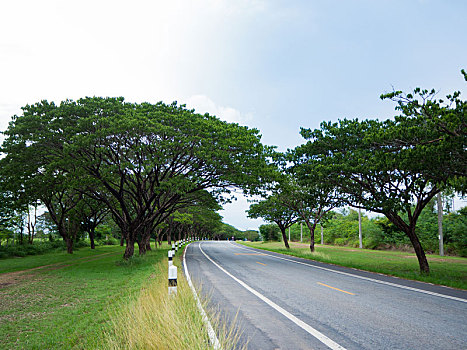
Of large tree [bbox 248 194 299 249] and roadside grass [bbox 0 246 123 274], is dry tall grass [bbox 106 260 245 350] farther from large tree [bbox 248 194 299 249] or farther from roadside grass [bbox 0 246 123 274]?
large tree [bbox 248 194 299 249]

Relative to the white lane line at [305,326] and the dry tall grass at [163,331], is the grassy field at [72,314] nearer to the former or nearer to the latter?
the dry tall grass at [163,331]

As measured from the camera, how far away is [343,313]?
21.6 feet

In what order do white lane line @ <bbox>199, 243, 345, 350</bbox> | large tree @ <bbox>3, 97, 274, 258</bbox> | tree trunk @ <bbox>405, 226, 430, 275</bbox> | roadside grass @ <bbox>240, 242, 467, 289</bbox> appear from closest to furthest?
white lane line @ <bbox>199, 243, 345, 350</bbox> → roadside grass @ <bbox>240, 242, 467, 289</bbox> → tree trunk @ <bbox>405, 226, 430, 275</bbox> → large tree @ <bbox>3, 97, 274, 258</bbox>

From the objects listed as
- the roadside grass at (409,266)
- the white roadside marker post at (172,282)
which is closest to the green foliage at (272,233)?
the roadside grass at (409,266)

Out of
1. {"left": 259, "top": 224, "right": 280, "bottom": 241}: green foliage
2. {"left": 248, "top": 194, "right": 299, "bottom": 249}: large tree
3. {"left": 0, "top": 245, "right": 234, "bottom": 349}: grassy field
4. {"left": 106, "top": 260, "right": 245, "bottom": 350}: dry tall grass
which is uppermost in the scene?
{"left": 248, "top": 194, "right": 299, "bottom": 249}: large tree

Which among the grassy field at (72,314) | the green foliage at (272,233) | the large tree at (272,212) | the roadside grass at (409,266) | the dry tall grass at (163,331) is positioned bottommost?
the green foliage at (272,233)

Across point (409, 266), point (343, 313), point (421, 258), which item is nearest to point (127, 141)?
point (343, 313)

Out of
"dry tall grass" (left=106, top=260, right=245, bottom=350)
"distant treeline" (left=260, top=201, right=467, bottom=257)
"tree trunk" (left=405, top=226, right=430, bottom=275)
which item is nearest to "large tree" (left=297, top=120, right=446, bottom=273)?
"tree trunk" (left=405, top=226, right=430, bottom=275)

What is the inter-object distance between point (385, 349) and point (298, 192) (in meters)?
27.0

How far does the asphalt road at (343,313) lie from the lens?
489cm

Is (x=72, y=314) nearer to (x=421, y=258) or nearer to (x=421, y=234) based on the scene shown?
(x=421, y=258)

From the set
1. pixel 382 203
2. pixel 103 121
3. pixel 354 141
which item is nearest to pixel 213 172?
pixel 103 121

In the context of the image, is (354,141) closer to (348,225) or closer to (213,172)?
(213,172)

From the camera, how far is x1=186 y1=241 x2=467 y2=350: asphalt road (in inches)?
193
